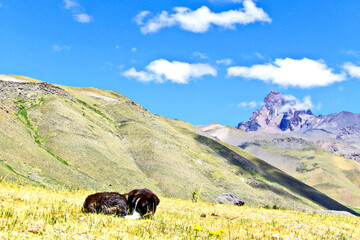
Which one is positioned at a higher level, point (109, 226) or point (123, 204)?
point (123, 204)

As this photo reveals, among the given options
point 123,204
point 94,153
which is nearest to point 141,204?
point 123,204

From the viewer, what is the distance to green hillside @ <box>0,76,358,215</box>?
273ft

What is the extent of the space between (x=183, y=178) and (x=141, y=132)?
42.3m

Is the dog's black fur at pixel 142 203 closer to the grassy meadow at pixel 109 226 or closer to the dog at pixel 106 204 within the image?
the dog at pixel 106 204

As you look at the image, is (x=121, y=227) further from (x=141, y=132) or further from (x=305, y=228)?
(x=141, y=132)

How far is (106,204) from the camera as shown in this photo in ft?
44.4

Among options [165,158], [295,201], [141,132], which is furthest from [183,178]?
[295,201]

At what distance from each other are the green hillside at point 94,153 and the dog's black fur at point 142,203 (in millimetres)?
53379

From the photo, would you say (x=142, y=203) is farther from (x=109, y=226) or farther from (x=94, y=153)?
(x=94, y=153)

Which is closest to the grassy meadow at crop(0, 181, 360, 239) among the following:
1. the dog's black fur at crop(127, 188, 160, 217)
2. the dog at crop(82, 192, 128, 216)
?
the dog at crop(82, 192, 128, 216)

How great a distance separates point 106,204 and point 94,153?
96.9 m

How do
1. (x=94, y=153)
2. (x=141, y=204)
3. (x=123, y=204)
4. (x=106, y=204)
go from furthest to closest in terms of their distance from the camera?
(x=94, y=153) → (x=141, y=204) → (x=123, y=204) → (x=106, y=204)

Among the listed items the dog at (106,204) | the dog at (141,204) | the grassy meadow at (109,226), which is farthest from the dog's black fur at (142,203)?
the grassy meadow at (109,226)

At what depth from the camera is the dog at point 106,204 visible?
1335 cm
